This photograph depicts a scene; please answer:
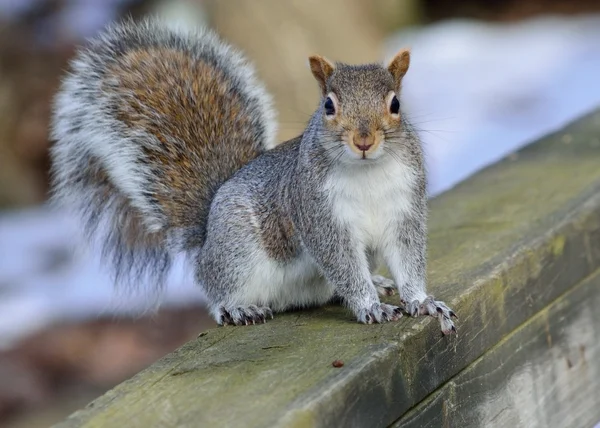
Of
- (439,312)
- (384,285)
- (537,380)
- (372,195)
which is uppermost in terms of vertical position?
(372,195)

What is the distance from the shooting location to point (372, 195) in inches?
68.1

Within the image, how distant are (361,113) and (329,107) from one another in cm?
6

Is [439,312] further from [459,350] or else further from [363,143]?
[363,143]

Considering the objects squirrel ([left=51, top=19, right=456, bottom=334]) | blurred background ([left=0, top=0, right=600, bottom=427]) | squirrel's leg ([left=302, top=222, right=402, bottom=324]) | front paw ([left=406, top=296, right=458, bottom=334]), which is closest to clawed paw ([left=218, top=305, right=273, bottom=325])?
squirrel ([left=51, top=19, right=456, bottom=334])

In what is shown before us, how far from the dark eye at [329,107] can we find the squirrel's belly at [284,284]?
0.32 m

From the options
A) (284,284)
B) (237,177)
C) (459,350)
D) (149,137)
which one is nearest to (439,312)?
(459,350)

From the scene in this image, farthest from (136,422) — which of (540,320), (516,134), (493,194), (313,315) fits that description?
(516,134)

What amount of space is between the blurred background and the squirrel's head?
5.61 ft

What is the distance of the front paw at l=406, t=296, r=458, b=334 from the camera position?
4.89ft

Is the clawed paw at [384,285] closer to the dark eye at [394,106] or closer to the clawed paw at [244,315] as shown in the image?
the clawed paw at [244,315]

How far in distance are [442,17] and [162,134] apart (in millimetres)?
5063

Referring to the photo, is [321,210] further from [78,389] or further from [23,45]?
[23,45]

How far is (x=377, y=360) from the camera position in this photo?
133 cm

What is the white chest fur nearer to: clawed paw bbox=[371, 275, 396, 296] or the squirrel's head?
the squirrel's head
